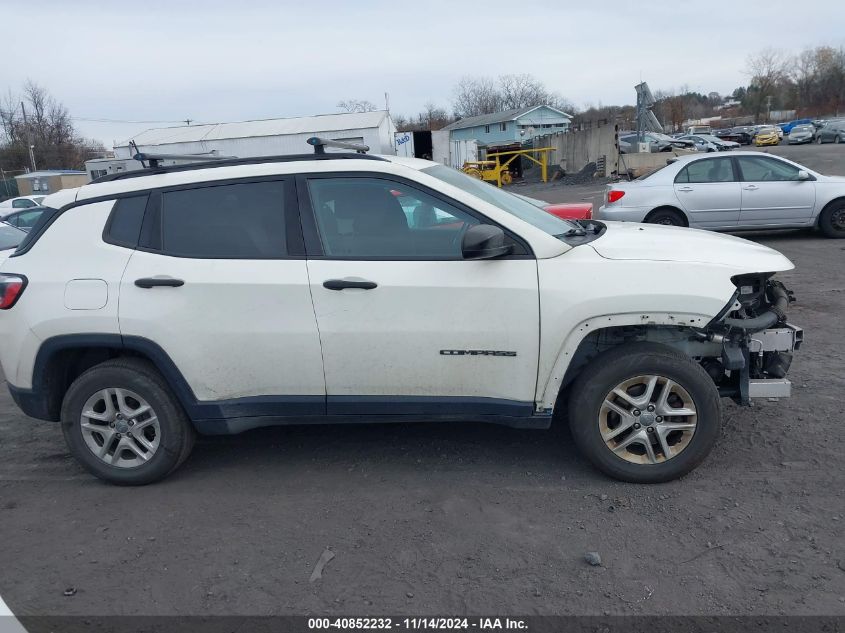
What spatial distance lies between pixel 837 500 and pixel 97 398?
163 inches

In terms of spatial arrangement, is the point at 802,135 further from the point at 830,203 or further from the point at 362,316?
the point at 362,316

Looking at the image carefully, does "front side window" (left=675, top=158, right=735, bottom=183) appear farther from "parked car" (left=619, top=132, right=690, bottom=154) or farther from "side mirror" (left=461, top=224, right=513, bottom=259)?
"parked car" (left=619, top=132, right=690, bottom=154)

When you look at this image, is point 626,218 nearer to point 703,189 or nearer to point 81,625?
point 703,189

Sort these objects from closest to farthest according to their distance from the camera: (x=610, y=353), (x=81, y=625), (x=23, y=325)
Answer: (x=81, y=625) < (x=610, y=353) < (x=23, y=325)

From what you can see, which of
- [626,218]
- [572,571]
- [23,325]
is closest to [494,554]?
[572,571]

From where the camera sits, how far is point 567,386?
4.14m

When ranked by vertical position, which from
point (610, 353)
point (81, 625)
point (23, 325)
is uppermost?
point (23, 325)

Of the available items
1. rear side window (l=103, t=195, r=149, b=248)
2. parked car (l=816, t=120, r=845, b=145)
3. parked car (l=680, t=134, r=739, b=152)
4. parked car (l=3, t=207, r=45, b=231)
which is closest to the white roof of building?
parked car (l=3, t=207, r=45, b=231)

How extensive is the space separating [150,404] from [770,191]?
33.1 ft

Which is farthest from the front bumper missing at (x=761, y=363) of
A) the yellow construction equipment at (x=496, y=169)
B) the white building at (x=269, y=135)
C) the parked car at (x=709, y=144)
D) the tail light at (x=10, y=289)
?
the parked car at (x=709, y=144)

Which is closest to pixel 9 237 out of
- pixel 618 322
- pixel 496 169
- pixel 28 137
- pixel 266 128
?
pixel 618 322

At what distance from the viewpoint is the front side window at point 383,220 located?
3850mm

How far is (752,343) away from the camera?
3963 mm

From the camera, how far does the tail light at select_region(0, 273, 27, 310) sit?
13.4 ft
